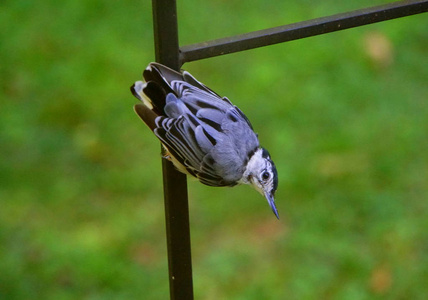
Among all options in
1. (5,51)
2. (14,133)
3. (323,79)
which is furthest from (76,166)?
(323,79)

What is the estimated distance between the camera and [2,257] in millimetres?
3588

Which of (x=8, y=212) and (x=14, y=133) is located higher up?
(x=14, y=133)

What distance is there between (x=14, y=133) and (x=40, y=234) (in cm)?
74

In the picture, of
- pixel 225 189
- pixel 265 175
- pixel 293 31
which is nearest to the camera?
pixel 293 31

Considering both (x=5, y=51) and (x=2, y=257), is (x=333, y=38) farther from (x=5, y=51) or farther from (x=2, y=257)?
(x=2, y=257)

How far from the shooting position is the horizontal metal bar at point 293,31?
1896 mm

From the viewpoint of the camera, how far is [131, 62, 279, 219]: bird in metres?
2.13

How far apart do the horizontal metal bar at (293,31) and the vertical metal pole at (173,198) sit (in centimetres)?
5

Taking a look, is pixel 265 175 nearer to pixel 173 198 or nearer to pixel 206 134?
pixel 206 134

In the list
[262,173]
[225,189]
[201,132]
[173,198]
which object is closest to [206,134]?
[201,132]

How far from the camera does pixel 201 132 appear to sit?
2236mm

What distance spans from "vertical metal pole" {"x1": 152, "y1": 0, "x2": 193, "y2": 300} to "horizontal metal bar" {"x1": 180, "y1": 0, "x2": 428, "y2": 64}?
52 mm

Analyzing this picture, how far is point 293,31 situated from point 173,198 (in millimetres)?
528

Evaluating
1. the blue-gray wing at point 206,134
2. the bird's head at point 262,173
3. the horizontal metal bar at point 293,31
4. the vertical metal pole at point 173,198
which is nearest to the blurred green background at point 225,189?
the bird's head at point 262,173
